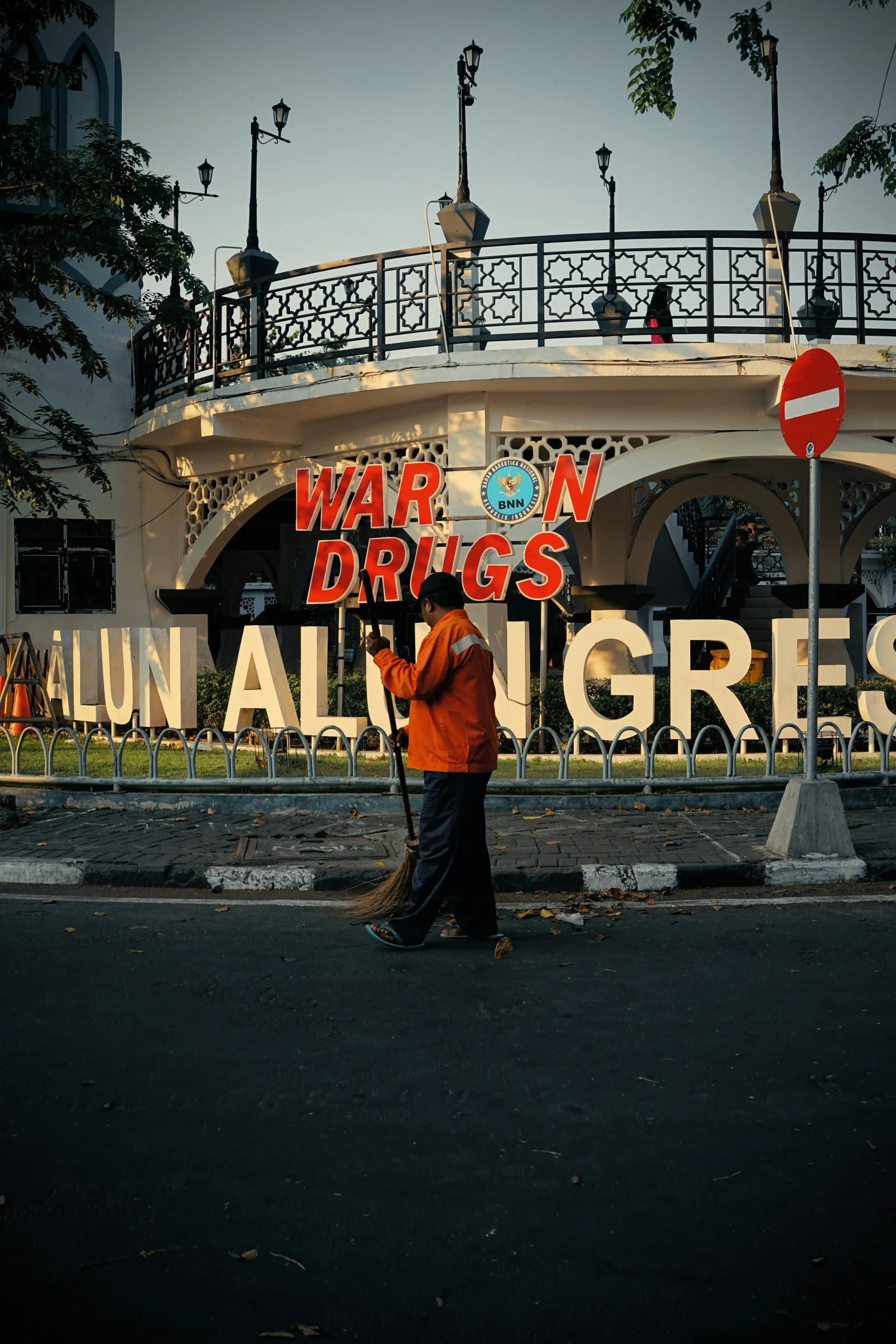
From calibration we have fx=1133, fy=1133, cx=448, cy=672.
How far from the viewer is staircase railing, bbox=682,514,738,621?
70.8ft

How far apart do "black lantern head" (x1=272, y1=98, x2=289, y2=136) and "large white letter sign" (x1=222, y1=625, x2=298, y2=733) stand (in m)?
13.6

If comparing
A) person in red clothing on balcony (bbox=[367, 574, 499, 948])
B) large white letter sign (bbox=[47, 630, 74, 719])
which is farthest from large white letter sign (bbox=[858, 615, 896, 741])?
large white letter sign (bbox=[47, 630, 74, 719])

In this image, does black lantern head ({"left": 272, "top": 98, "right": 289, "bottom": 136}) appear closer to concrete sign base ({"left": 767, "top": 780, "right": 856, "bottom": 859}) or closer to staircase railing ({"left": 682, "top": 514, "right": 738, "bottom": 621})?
staircase railing ({"left": 682, "top": 514, "right": 738, "bottom": 621})

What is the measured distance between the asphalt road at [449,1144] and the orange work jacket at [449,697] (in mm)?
906

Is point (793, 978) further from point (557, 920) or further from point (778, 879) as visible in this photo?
point (778, 879)

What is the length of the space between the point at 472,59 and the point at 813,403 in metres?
9.46

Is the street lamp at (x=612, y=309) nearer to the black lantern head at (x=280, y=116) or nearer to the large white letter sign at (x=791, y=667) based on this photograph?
the large white letter sign at (x=791, y=667)

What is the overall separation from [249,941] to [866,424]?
31.6 feet

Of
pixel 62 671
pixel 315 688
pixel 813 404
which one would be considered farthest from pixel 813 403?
pixel 62 671

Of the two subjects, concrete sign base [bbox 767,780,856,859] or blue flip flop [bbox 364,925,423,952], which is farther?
concrete sign base [bbox 767,780,856,859]

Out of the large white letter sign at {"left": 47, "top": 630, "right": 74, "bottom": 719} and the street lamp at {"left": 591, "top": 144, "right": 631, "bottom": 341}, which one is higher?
the street lamp at {"left": 591, "top": 144, "right": 631, "bottom": 341}

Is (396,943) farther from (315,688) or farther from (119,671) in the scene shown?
(119,671)

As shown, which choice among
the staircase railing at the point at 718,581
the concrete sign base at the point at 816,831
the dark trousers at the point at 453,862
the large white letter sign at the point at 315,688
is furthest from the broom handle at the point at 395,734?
the staircase railing at the point at 718,581

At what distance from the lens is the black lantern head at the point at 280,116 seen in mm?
20281
